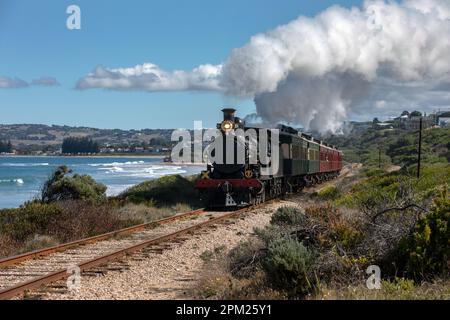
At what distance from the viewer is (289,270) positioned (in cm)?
816

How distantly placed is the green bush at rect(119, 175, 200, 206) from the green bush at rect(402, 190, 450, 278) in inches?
703

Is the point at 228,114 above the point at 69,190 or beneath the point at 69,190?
above

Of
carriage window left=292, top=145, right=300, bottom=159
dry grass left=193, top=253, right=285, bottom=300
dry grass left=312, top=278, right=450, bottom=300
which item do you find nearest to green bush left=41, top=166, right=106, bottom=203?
carriage window left=292, top=145, right=300, bottom=159

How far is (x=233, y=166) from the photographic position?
2398 centimetres

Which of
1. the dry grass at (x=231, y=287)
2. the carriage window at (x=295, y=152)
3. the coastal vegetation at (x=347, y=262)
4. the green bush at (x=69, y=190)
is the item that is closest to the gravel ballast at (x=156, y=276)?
the dry grass at (x=231, y=287)

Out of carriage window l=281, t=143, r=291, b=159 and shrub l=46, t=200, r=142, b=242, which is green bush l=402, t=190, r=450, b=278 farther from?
carriage window l=281, t=143, r=291, b=159

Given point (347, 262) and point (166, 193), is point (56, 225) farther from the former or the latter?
point (166, 193)

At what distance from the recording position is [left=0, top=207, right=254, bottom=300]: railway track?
9766 millimetres

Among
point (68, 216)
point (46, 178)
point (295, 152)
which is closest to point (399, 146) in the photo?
point (46, 178)

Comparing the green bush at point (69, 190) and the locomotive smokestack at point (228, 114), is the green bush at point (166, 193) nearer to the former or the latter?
the green bush at point (69, 190)

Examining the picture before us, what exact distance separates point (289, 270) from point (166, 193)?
70.6 feet
